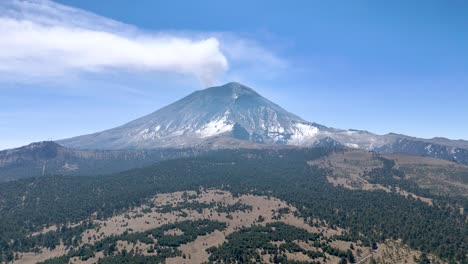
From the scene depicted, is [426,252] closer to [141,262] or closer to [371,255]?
[371,255]

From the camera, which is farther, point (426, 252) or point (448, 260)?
point (426, 252)

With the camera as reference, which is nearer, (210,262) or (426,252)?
(210,262)

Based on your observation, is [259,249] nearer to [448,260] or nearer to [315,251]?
[315,251]

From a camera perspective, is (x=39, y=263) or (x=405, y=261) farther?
(x=39, y=263)

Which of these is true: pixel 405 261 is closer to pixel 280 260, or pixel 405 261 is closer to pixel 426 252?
pixel 426 252

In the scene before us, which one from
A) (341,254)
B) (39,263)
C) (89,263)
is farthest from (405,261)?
(39,263)

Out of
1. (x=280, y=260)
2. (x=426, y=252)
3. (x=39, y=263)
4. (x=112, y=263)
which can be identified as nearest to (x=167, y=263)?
(x=112, y=263)

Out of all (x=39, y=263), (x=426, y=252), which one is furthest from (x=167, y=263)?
(x=426, y=252)
